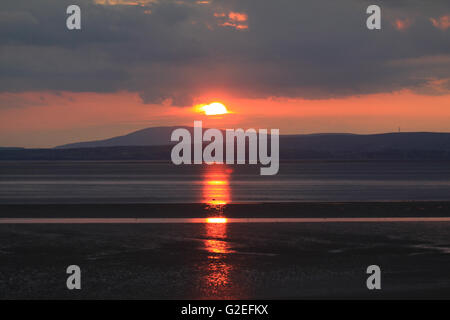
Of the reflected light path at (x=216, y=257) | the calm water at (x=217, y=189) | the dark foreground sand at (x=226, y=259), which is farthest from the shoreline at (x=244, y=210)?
the calm water at (x=217, y=189)

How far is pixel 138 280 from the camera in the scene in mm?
9312

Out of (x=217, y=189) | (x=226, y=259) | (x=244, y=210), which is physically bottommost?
(x=226, y=259)

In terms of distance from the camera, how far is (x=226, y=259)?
1102 centimetres

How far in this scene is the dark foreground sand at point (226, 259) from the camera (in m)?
8.66

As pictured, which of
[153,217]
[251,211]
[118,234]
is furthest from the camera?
[251,211]

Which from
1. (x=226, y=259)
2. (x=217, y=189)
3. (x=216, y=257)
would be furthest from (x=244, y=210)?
(x=217, y=189)

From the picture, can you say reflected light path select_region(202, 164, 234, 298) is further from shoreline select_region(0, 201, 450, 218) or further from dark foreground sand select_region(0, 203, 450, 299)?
shoreline select_region(0, 201, 450, 218)

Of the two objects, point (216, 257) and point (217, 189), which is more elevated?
point (217, 189)

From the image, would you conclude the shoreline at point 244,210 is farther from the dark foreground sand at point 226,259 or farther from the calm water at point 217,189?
the calm water at point 217,189

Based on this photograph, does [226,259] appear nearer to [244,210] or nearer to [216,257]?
[216,257]
